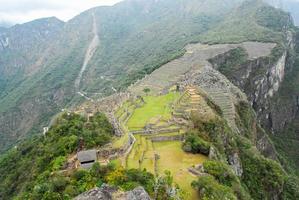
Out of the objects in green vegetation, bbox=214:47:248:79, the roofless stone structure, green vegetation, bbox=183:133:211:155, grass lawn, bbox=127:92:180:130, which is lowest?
green vegetation, bbox=214:47:248:79

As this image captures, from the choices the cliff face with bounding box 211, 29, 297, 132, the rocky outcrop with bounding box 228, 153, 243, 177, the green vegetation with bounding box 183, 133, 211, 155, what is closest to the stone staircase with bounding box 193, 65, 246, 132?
the rocky outcrop with bounding box 228, 153, 243, 177

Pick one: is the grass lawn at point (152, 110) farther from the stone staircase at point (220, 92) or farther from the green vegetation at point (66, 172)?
the stone staircase at point (220, 92)

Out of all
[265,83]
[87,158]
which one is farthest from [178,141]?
[265,83]

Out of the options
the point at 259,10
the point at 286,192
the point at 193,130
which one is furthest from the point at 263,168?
the point at 259,10

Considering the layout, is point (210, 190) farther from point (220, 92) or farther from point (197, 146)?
point (220, 92)

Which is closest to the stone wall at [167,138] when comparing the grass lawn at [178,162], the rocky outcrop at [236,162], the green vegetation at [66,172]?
the grass lawn at [178,162]

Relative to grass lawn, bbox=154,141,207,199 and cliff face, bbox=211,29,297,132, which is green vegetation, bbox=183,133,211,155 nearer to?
grass lawn, bbox=154,141,207,199

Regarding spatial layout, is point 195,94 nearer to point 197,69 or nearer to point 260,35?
point 197,69
